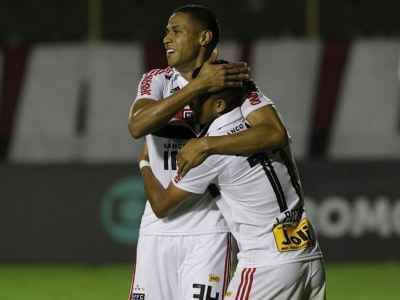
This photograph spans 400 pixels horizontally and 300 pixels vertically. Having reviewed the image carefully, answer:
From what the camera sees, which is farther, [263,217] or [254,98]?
[254,98]

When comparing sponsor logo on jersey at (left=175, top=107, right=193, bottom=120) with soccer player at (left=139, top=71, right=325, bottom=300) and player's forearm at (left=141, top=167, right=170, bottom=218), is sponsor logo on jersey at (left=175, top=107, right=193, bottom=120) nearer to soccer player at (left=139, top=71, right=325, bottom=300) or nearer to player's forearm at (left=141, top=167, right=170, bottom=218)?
player's forearm at (left=141, top=167, right=170, bottom=218)

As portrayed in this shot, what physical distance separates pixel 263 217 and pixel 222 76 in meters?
0.80

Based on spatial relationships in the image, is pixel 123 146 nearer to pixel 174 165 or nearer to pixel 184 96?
pixel 174 165

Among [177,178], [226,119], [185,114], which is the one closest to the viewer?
[226,119]

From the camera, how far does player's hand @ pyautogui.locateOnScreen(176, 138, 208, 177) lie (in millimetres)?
6090

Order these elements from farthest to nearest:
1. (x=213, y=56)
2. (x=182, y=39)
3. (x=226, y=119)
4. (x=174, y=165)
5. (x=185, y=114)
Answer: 1. (x=174, y=165)
2. (x=185, y=114)
3. (x=213, y=56)
4. (x=182, y=39)
5. (x=226, y=119)

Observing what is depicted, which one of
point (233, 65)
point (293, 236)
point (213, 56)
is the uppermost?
point (213, 56)

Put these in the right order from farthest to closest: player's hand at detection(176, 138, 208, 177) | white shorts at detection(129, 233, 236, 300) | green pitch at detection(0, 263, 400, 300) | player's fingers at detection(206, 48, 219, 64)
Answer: green pitch at detection(0, 263, 400, 300), white shorts at detection(129, 233, 236, 300), player's fingers at detection(206, 48, 219, 64), player's hand at detection(176, 138, 208, 177)

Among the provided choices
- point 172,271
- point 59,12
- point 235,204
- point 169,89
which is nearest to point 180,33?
point 169,89

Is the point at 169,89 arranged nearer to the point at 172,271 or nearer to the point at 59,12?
the point at 172,271

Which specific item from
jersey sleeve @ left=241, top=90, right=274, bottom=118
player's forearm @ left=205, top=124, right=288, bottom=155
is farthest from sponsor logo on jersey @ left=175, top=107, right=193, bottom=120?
player's forearm @ left=205, top=124, right=288, bottom=155

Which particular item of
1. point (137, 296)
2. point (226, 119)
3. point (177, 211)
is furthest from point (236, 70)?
point (137, 296)

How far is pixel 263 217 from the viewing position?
6.04 metres

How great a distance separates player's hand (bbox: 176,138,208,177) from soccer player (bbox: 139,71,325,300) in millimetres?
62
